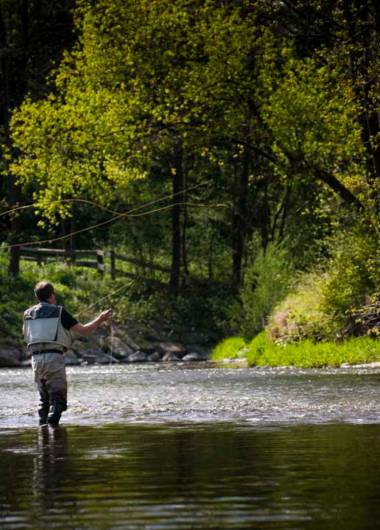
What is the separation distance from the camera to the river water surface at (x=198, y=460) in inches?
281

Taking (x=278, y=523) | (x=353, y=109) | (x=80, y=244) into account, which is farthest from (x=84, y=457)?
(x=80, y=244)

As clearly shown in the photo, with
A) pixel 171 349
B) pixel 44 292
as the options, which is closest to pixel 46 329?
pixel 44 292

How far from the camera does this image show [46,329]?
1434cm

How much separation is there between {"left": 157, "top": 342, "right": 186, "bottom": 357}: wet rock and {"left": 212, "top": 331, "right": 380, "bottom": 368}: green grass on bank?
22.7ft

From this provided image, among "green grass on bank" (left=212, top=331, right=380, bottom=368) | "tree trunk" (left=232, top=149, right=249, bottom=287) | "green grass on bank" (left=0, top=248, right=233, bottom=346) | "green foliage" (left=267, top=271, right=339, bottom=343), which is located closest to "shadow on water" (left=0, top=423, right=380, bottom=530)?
"green grass on bank" (left=212, top=331, right=380, bottom=368)

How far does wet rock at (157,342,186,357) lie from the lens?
37500mm

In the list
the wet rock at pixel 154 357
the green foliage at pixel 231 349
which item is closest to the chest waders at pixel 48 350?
the green foliage at pixel 231 349

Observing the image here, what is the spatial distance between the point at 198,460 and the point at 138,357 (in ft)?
87.7

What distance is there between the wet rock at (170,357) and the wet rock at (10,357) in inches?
163

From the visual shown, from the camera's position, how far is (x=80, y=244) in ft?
180

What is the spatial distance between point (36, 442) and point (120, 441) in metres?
0.84

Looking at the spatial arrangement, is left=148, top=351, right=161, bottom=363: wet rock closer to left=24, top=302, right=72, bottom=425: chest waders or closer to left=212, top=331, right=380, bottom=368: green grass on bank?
left=212, top=331, right=380, bottom=368: green grass on bank

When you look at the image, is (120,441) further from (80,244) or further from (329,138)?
(80,244)

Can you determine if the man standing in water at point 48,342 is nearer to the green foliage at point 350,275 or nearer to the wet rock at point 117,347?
the green foliage at point 350,275
